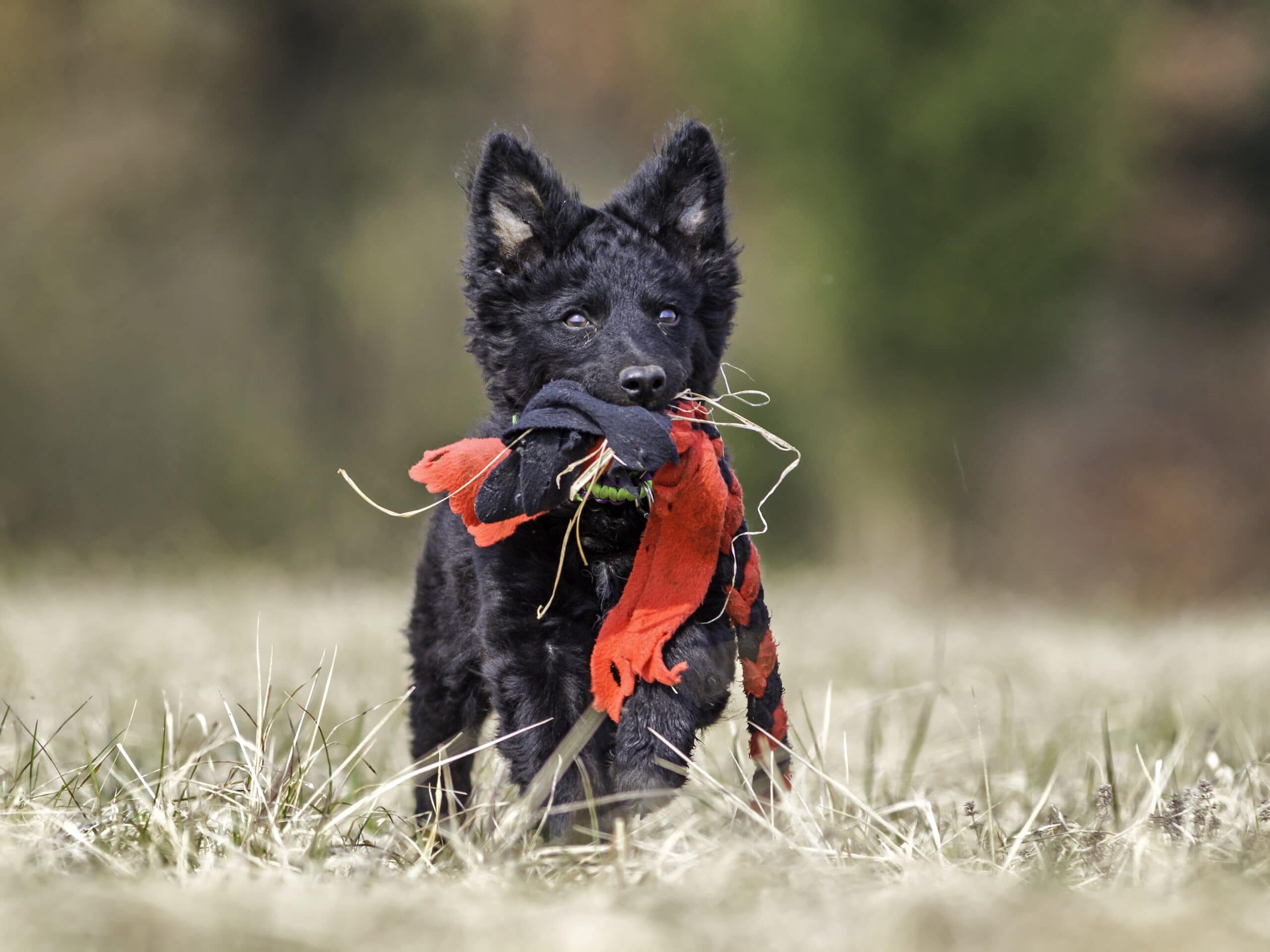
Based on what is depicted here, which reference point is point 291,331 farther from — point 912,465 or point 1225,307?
point 1225,307

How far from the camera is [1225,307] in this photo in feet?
47.5

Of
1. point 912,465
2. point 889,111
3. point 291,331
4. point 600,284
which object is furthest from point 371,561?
point 600,284

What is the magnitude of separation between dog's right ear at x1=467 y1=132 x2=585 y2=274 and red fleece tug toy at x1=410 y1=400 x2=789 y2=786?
0.60 m

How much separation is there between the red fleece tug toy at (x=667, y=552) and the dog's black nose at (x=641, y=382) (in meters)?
0.09

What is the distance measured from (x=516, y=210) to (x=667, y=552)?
Result: 3.31 ft

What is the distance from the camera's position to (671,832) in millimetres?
2910

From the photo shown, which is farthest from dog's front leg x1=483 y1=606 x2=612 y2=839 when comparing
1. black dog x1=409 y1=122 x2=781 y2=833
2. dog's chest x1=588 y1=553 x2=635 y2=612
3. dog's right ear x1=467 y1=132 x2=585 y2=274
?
dog's right ear x1=467 y1=132 x2=585 y2=274

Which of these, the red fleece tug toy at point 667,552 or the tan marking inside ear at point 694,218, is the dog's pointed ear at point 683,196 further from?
the red fleece tug toy at point 667,552

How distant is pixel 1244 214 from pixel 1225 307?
1072 mm

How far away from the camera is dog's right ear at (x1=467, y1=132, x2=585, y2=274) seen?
3.24 meters

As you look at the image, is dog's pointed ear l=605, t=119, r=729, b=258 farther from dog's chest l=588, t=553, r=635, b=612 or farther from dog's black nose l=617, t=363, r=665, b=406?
dog's chest l=588, t=553, r=635, b=612

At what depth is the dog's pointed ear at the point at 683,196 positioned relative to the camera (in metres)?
3.35

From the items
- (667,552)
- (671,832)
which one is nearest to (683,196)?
(667,552)

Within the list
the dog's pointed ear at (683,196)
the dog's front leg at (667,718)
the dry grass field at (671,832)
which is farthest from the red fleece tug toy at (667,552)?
the dog's pointed ear at (683,196)
